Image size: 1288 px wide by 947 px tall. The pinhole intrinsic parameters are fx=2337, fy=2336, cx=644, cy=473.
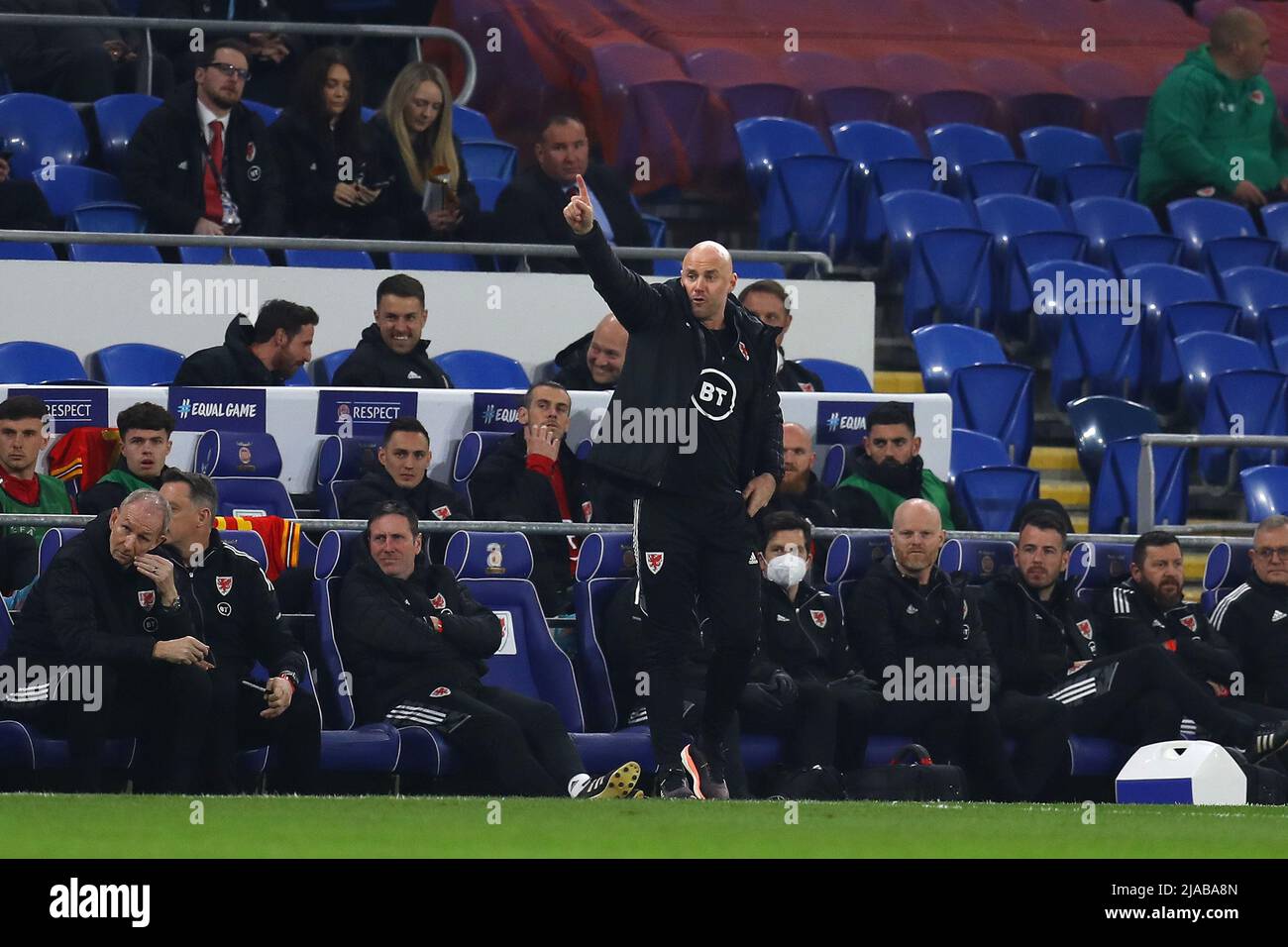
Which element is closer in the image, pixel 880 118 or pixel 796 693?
pixel 796 693

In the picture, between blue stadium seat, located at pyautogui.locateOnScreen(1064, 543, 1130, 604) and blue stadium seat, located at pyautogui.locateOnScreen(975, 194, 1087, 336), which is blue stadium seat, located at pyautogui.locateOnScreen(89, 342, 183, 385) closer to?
blue stadium seat, located at pyautogui.locateOnScreen(1064, 543, 1130, 604)

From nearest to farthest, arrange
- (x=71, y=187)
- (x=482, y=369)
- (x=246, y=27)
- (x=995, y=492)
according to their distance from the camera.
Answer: (x=995, y=492) → (x=482, y=369) → (x=71, y=187) → (x=246, y=27)

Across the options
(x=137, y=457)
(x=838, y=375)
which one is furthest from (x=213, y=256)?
(x=838, y=375)

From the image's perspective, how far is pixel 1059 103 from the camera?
17.6 meters

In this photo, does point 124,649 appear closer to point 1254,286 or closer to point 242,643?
point 242,643

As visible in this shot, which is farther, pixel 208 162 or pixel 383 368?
pixel 208 162

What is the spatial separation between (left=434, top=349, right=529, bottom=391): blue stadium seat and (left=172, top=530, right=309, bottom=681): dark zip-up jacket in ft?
10.0

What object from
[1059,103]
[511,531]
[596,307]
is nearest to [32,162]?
[596,307]

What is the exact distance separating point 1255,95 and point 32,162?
860 centimetres

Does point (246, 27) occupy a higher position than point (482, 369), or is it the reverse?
point (246, 27)

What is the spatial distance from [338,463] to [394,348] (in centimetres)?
99

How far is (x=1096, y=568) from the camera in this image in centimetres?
1147
